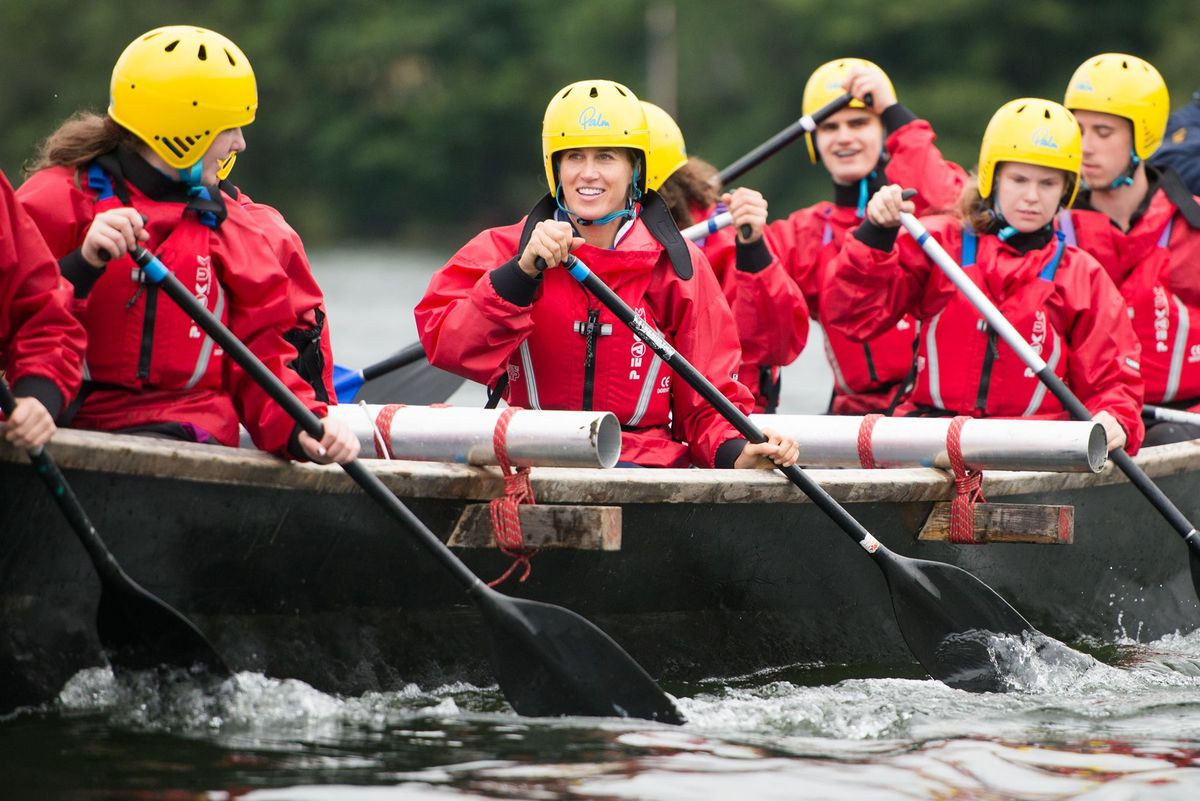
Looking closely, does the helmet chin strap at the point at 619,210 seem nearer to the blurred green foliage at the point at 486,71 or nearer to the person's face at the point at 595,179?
the person's face at the point at 595,179

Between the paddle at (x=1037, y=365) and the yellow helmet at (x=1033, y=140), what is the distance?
1.40 feet

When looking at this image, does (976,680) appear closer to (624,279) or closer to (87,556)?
(624,279)

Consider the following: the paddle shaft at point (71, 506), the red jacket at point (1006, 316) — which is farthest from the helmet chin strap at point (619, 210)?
the paddle shaft at point (71, 506)

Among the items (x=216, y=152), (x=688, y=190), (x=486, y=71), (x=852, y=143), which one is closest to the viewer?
(x=216, y=152)

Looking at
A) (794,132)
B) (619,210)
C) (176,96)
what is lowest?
(619,210)

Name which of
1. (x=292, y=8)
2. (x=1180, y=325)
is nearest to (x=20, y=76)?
(x=292, y=8)

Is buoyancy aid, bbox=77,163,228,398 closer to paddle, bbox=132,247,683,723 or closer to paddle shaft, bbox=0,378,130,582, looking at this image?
paddle shaft, bbox=0,378,130,582

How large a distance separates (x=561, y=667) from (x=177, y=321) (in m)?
1.38

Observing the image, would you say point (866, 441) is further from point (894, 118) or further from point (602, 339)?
point (894, 118)

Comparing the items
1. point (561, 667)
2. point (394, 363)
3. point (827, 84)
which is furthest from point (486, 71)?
point (561, 667)

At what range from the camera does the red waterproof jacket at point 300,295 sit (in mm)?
5512

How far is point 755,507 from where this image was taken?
5930mm

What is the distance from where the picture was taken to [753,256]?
7070 mm

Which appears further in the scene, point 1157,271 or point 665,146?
point 1157,271
